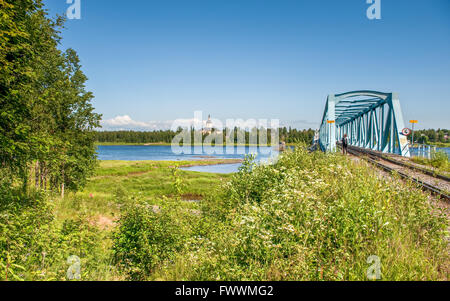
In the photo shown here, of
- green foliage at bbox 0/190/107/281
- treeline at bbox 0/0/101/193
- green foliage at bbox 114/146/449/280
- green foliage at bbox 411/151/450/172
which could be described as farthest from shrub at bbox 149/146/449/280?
green foliage at bbox 411/151/450/172

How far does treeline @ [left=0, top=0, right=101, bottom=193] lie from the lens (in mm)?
8266

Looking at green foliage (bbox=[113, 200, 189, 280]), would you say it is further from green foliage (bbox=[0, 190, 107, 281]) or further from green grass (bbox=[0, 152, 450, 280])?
green foliage (bbox=[0, 190, 107, 281])

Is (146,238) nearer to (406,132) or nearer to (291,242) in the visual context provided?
(291,242)

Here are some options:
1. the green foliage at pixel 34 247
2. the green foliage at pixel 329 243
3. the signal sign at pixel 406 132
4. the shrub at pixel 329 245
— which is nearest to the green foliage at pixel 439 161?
the signal sign at pixel 406 132

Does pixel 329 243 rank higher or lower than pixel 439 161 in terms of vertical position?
lower

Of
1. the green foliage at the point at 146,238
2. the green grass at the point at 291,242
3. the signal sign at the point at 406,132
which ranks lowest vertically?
the green foliage at the point at 146,238

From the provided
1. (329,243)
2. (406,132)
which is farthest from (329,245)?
(406,132)

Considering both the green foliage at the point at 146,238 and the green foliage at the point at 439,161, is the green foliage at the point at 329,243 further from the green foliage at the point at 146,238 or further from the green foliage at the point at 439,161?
the green foliage at the point at 439,161

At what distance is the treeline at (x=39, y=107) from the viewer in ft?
27.1

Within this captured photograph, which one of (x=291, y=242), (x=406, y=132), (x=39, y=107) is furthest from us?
(x=406, y=132)

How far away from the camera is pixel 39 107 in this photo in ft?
50.3
